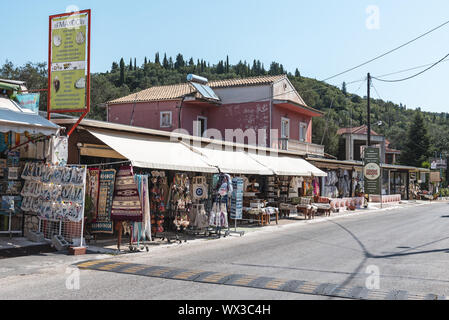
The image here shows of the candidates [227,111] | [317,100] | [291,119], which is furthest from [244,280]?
[317,100]

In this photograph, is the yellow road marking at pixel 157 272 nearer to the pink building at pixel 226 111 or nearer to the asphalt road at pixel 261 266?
the asphalt road at pixel 261 266

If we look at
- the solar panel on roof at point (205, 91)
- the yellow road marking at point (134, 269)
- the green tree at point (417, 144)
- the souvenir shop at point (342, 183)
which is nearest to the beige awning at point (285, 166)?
the souvenir shop at point (342, 183)

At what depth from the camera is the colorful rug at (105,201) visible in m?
10.6

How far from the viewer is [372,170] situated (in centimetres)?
2861

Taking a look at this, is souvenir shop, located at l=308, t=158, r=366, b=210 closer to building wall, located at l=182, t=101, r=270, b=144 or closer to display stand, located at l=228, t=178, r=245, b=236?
building wall, located at l=182, t=101, r=270, b=144

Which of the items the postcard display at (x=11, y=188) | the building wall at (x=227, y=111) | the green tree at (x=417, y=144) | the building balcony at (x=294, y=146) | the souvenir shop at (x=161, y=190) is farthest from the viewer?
the green tree at (x=417, y=144)

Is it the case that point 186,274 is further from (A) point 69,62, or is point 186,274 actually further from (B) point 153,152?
(A) point 69,62

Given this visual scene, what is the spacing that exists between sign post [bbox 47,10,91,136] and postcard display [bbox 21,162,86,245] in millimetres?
1153

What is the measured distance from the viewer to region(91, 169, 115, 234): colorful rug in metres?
10.6

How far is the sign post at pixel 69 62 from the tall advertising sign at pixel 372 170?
22.0 metres

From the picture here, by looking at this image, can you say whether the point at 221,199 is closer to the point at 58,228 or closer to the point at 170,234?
the point at 170,234

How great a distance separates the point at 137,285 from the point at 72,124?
5752 millimetres

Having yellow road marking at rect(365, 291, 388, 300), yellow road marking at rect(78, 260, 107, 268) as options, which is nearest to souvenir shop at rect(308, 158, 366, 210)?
yellow road marking at rect(78, 260, 107, 268)
